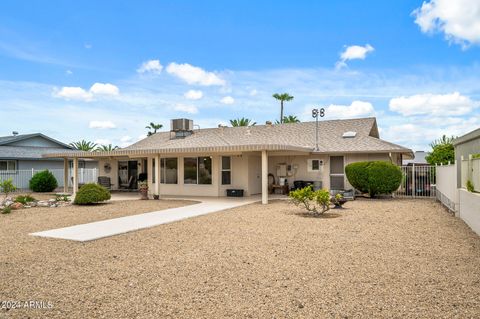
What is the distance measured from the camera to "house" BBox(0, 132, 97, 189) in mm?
25938

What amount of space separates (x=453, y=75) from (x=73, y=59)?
16227mm

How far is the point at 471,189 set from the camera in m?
9.45

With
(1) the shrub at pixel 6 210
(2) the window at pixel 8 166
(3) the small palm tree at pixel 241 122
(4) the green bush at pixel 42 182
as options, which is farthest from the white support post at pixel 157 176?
(3) the small palm tree at pixel 241 122

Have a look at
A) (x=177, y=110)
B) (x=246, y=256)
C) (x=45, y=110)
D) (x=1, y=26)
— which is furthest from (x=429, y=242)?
(x=177, y=110)

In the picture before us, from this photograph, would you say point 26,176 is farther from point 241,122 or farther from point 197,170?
point 241,122

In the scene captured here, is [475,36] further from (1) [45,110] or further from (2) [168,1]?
(1) [45,110]

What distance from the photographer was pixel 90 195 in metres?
15.3

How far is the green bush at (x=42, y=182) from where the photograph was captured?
24.5 meters

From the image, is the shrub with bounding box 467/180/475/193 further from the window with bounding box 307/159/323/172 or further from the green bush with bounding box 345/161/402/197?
the window with bounding box 307/159/323/172

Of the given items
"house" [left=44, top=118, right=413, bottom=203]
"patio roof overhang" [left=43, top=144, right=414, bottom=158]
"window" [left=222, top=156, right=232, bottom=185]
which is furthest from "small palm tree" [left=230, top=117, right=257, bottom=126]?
"window" [left=222, top=156, right=232, bottom=185]

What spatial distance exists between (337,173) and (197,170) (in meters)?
7.32

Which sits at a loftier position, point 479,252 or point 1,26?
point 1,26

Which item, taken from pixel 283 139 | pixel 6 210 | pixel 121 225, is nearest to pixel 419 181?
pixel 283 139

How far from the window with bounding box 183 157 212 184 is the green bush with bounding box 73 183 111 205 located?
16.0 feet
